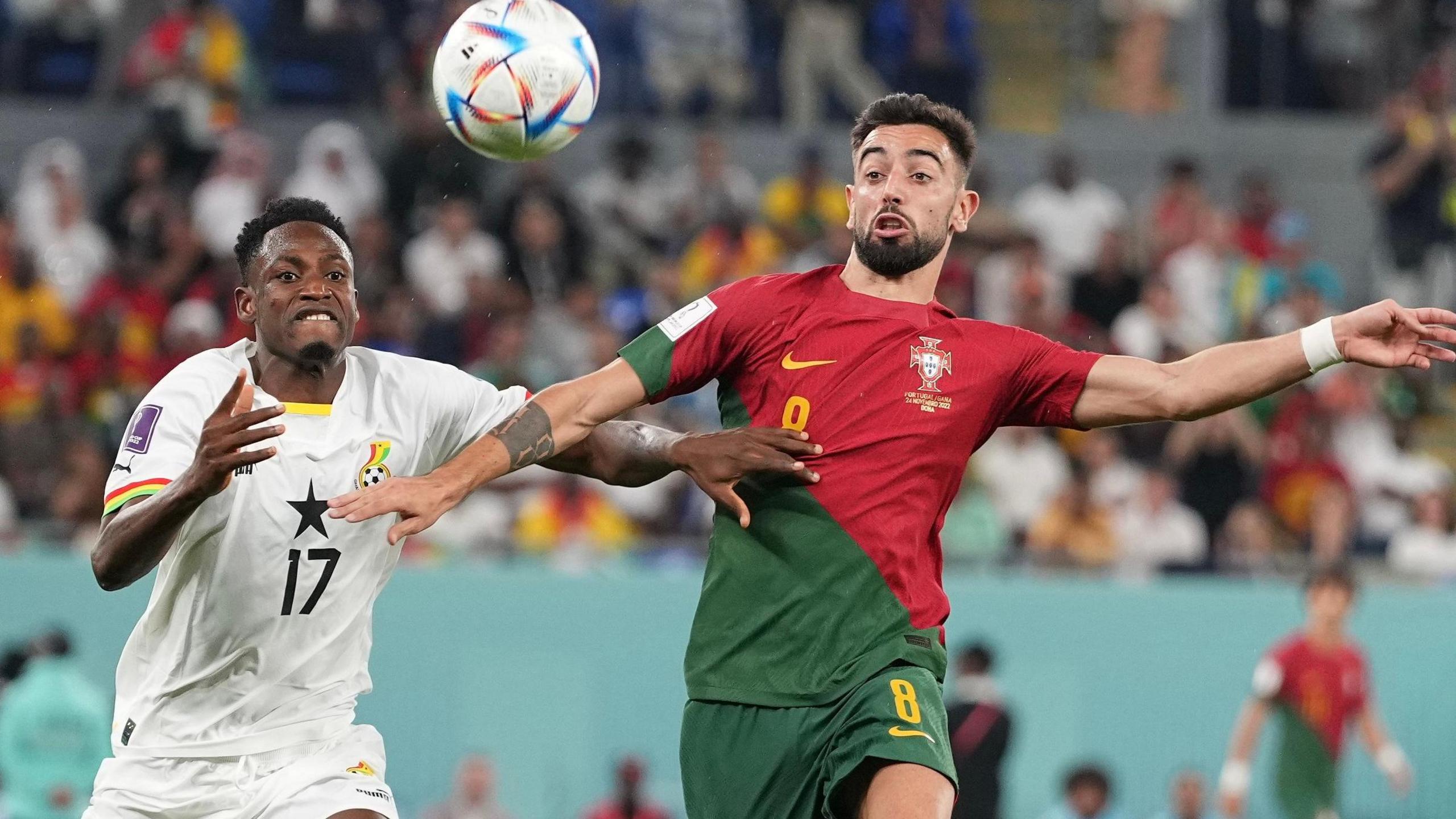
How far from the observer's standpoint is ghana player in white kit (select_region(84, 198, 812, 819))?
18.6 feet

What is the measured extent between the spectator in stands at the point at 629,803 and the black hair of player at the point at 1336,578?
4.10m

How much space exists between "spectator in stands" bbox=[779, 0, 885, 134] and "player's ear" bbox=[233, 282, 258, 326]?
1261 centimetres

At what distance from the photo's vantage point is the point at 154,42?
1719 centimetres

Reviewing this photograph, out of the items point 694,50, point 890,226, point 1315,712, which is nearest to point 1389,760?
point 1315,712

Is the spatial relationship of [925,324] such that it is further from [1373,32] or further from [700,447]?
[1373,32]

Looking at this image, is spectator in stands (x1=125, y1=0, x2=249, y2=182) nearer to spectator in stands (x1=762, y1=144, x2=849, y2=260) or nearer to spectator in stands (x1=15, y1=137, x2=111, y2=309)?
spectator in stands (x1=15, y1=137, x2=111, y2=309)

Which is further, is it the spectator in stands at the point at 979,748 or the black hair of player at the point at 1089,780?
the black hair of player at the point at 1089,780

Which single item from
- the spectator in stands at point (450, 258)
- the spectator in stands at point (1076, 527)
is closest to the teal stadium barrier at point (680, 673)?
the spectator in stands at point (1076, 527)

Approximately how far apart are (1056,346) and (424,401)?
1.96 meters

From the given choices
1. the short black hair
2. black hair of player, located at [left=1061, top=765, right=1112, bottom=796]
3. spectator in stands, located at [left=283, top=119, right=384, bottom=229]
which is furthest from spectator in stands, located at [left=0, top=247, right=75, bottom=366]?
the short black hair

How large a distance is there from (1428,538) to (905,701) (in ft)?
26.8

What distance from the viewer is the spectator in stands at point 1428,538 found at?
1295 centimetres

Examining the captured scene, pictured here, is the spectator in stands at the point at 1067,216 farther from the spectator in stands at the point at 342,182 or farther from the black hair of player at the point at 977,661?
the black hair of player at the point at 977,661

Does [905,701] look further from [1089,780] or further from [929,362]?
[1089,780]
